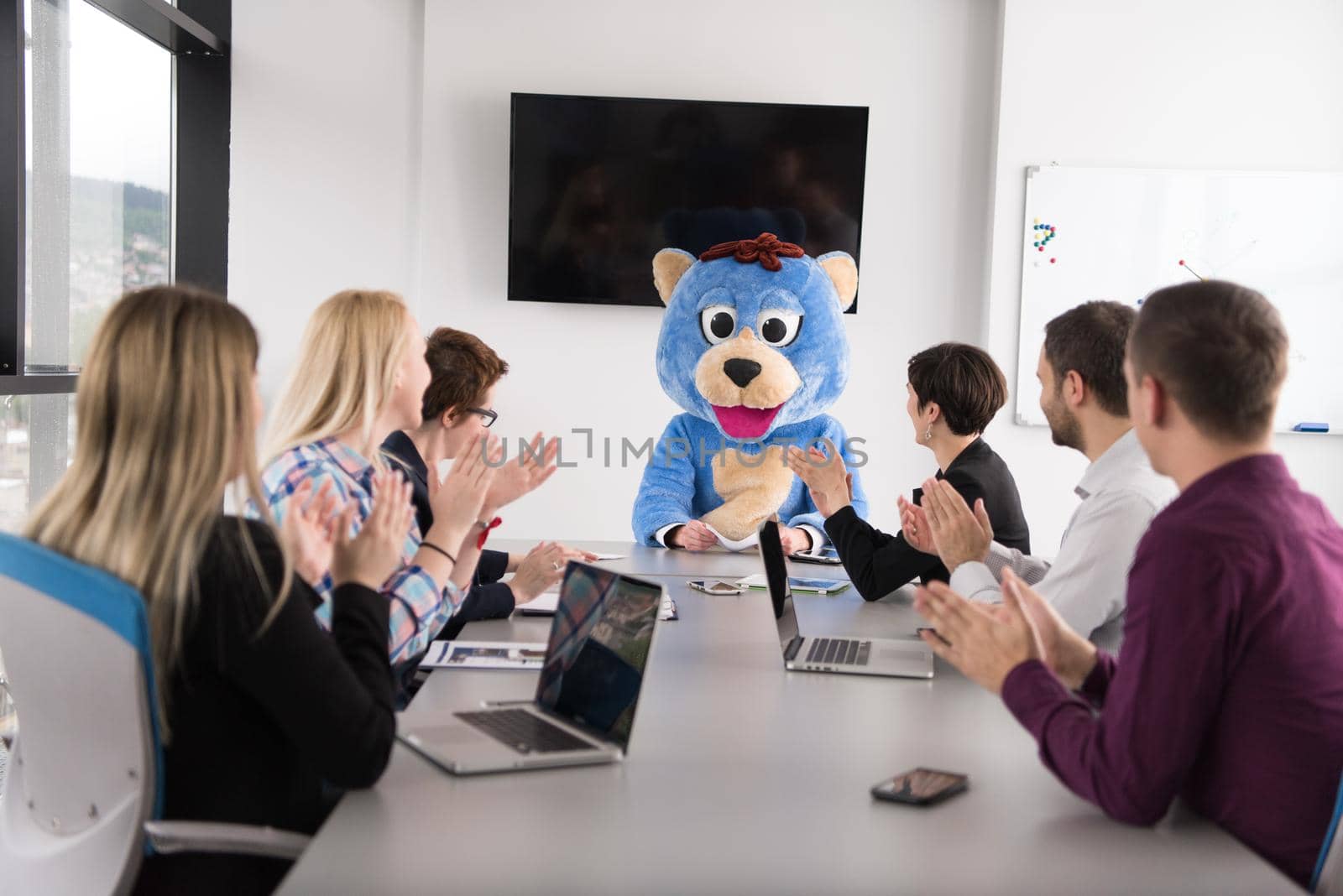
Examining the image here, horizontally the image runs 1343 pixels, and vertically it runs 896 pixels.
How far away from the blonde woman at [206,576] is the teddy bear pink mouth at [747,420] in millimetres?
2169

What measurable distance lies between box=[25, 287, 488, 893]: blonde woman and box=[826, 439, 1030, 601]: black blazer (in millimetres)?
1491

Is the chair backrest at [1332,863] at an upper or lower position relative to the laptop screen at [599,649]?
lower

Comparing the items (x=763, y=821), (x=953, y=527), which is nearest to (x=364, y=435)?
(x=763, y=821)

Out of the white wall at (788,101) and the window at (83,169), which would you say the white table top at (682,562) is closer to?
the white wall at (788,101)

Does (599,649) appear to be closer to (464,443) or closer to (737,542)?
(464,443)

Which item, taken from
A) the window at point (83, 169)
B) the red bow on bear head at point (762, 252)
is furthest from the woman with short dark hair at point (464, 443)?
the window at point (83, 169)

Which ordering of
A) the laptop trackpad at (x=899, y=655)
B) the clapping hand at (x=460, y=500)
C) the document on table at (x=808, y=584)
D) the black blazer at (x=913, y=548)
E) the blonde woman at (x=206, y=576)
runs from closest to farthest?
the blonde woman at (x=206, y=576)
the clapping hand at (x=460, y=500)
the laptop trackpad at (x=899, y=655)
the black blazer at (x=913, y=548)
the document on table at (x=808, y=584)

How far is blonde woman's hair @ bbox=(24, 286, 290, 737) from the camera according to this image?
4.16 ft

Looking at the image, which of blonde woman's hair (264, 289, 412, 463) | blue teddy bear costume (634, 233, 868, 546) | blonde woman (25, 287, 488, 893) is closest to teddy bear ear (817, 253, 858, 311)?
blue teddy bear costume (634, 233, 868, 546)

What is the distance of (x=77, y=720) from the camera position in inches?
51.4

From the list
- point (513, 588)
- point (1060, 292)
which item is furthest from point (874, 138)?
point (513, 588)

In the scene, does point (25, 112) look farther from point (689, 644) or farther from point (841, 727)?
point (841, 727)

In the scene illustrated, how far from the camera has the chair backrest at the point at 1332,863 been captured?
1.21 meters

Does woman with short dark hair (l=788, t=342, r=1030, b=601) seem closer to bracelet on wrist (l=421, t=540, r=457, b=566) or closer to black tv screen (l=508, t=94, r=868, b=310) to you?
bracelet on wrist (l=421, t=540, r=457, b=566)
